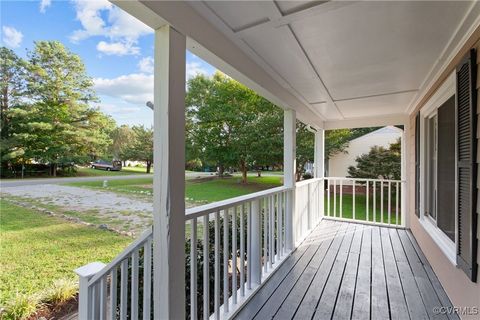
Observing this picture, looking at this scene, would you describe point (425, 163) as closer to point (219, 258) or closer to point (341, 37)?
point (341, 37)

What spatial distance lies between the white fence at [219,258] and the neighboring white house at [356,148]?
855 centimetres

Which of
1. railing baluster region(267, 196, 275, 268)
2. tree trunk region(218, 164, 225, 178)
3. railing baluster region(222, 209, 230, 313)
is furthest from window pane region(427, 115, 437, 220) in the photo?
tree trunk region(218, 164, 225, 178)

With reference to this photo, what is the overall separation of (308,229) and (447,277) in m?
2.15

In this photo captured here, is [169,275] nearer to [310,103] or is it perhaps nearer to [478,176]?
[478,176]

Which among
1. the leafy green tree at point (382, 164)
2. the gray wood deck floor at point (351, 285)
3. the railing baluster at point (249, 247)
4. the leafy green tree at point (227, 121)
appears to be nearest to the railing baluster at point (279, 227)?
the gray wood deck floor at point (351, 285)

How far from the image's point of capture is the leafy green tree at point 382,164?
9.91 m

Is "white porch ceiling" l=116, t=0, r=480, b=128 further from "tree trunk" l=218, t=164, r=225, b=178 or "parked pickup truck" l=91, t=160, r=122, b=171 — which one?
"tree trunk" l=218, t=164, r=225, b=178

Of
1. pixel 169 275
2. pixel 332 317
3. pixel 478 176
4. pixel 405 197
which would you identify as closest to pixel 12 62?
pixel 169 275

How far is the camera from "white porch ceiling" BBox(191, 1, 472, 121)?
1438mm

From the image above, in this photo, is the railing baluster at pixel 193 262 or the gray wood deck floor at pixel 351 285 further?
the gray wood deck floor at pixel 351 285

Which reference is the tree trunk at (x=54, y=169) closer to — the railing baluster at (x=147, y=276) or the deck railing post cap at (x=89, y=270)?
the deck railing post cap at (x=89, y=270)

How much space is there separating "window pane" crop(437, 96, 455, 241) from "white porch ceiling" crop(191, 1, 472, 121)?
0.48 m

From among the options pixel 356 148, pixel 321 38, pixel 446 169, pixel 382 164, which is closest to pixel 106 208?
pixel 321 38

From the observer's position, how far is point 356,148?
12406mm
